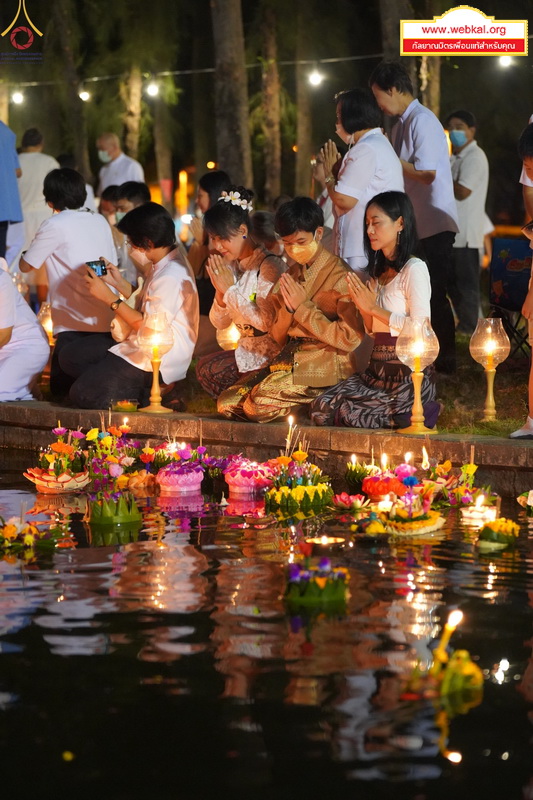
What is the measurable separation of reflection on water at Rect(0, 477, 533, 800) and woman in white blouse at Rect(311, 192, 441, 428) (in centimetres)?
172

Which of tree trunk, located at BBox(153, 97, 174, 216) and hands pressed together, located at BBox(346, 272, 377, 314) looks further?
tree trunk, located at BBox(153, 97, 174, 216)

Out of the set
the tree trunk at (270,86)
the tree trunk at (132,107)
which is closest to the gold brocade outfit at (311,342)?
the tree trunk at (270,86)

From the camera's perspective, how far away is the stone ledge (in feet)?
22.4

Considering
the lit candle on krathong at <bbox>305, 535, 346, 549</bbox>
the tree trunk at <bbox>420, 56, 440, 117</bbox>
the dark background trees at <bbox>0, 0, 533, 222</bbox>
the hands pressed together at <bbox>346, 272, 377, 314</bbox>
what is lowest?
the lit candle on krathong at <bbox>305, 535, 346, 549</bbox>

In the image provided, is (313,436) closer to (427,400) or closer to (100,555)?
(427,400)

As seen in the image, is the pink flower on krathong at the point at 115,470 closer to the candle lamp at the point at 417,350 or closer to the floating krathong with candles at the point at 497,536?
the candle lamp at the point at 417,350

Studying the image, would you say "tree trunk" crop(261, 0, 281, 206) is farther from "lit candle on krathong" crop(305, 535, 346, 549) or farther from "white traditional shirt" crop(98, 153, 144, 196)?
"lit candle on krathong" crop(305, 535, 346, 549)

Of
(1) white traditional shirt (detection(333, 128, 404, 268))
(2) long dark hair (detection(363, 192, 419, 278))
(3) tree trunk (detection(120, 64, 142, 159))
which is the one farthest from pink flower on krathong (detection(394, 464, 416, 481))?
(3) tree trunk (detection(120, 64, 142, 159))

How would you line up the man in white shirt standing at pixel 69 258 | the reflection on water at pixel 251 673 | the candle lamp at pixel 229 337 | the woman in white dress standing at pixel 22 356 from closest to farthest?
1. the reflection on water at pixel 251 673
2. the candle lamp at pixel 229 337
3. the woman in white dress standing at pixel 22 356
4. the man in white shirt standing at pixel 69 258

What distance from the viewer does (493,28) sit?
1031cm

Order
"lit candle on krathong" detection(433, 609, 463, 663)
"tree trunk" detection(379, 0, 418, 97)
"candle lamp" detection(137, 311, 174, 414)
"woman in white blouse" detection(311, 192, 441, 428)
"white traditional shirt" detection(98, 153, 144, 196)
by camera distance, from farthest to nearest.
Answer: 1. "white traditional shirt" detection(98, 153, 144, 196)
2. "tree trunk" detection(379, 0, 418, 97)
3. "candle lamp" detection(137, 311, 174, 414)
4. "woman in white blouse" detection(311, 192, 441, 428)
5. "lit candle on krathong" detection(433, 609, 463, 663)

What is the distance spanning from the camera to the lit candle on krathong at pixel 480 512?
595cm

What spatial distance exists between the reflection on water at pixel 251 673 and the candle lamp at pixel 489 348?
6.67 feet

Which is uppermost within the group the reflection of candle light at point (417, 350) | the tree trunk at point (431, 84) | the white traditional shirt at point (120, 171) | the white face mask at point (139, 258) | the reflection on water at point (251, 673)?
the tree trunk at point (431, 84)
